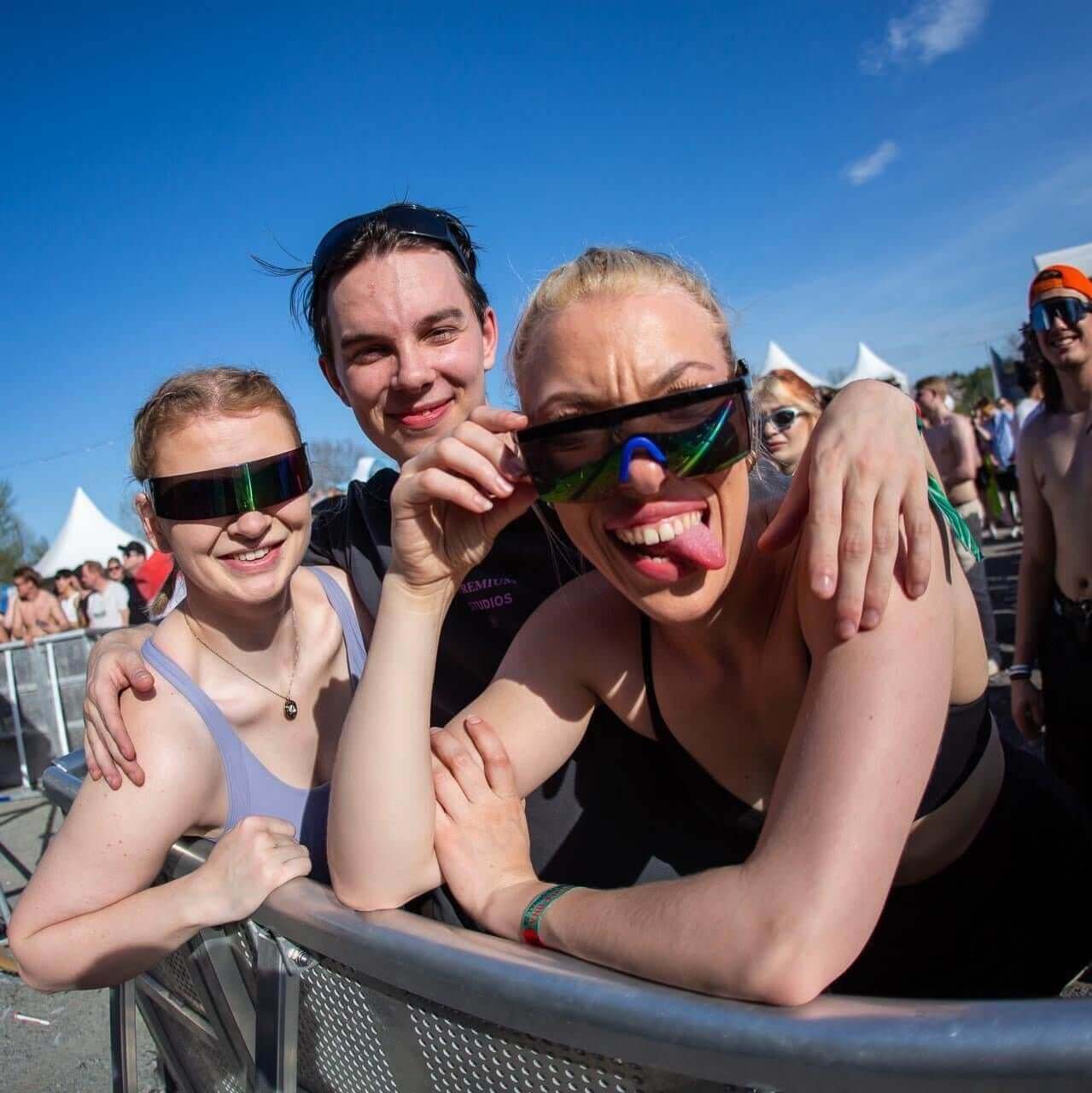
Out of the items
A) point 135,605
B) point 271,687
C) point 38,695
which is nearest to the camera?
point 271,687

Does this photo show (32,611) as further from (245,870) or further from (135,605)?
(245,870)

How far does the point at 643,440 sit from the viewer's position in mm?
1307

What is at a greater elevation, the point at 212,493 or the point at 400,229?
the point at 400,229

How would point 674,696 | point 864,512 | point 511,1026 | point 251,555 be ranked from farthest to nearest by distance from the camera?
point 251,555 < point 674,696 < point 864,512 < point 511,1026

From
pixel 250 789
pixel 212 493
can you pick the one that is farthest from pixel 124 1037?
pixel 212 493

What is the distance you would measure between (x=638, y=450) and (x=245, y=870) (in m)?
0.92

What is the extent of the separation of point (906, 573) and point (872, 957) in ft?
2.60

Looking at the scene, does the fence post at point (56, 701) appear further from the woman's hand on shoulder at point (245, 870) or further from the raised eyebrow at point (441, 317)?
the woman's hand on shoulder at point (245, 870)

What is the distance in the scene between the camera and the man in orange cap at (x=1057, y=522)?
3.09 metres

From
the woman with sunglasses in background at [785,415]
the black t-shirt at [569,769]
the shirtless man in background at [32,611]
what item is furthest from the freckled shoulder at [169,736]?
the shirtless man in background at [32,611]

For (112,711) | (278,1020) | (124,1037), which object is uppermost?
(112,711)

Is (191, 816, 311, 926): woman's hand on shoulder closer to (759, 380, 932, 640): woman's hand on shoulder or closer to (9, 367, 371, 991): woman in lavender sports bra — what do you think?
(9, 367, 371, 991): woman in lavender sports bra

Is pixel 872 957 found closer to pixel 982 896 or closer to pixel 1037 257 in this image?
pixel 982 896

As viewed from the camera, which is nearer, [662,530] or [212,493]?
[662,530]
